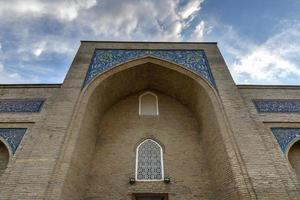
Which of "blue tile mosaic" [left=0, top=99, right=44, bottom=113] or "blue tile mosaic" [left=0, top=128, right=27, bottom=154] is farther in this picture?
"blue tile mosaic" [left=0, top=99, right=44, bottom=113]

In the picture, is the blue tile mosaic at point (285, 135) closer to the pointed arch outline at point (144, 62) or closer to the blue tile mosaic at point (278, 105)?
the blue tile mosaic at point (278, 105)

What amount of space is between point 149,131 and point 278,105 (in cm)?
362

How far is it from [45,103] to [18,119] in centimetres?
75

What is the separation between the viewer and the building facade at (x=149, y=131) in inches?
176


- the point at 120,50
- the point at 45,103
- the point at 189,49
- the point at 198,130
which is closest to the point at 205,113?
the point at 198,130

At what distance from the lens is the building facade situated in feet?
14.6

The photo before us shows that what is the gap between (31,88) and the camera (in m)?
6.44

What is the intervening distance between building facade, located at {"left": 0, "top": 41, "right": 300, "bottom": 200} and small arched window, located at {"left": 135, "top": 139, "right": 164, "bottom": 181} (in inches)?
1.1

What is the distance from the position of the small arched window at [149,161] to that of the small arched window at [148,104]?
108 centimetres

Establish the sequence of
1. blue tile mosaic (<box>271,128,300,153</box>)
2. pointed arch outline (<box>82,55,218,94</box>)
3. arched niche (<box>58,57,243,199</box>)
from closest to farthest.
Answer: arched niche (<box>58,57,243,199</box>) < blue tile mosaic (<box>271,128,300,153</box>) < pointed arch outline (<box>82,55,218,94</box>)

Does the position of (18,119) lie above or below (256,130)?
above

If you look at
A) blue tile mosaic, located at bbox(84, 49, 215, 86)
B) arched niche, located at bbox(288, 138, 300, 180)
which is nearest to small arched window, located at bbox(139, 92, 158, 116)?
blue tile mosaic, located at bbox(84, 49, 215, 86)

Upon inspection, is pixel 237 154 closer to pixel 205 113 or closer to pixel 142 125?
pixel 205 113

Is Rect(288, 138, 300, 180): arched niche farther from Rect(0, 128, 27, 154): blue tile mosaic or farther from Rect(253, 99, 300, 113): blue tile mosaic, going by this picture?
Rect(0, 128, 27, 154): blue tile mosaic
